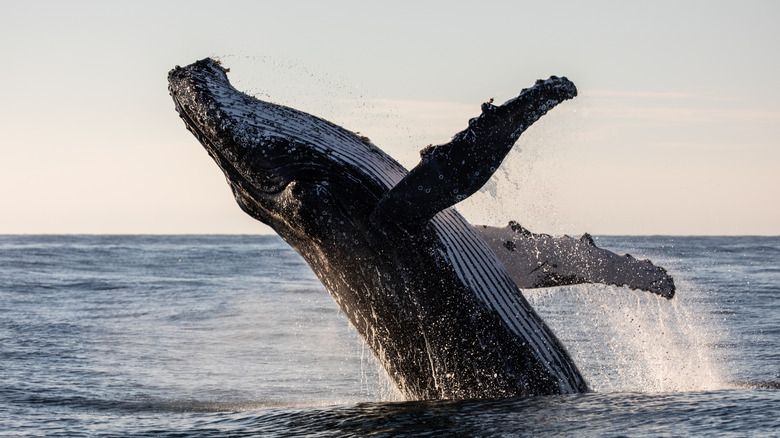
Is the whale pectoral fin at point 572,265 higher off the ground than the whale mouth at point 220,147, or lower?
lower

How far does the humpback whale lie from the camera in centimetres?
531

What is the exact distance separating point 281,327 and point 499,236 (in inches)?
302

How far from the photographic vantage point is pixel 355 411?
519 cm

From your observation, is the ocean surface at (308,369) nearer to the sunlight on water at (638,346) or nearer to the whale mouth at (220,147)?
the sunlight on water at (638,346)

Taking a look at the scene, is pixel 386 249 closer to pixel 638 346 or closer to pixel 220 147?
pixel 220 147

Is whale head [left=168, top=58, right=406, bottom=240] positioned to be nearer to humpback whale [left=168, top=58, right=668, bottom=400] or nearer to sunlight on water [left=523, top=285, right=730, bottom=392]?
humpback whale [left=168, top=58, right=668, bottom=400]

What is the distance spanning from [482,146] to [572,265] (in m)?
2.06

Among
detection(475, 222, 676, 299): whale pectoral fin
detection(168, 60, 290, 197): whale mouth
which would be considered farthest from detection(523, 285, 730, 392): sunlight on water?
detection(168, 60, 290, 197): whale mouth

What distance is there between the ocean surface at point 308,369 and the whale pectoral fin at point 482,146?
1.38 meters

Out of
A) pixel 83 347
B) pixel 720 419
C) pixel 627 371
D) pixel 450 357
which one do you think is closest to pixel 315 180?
pixel 450 357

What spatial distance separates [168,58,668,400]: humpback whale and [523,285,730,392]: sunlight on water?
3.22ft

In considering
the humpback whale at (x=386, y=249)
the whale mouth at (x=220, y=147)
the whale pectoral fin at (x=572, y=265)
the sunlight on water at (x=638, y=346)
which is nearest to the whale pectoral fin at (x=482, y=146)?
the humpback whale at (x=386, y=249)

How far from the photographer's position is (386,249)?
5.35 m

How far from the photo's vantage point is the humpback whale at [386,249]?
531 cm
